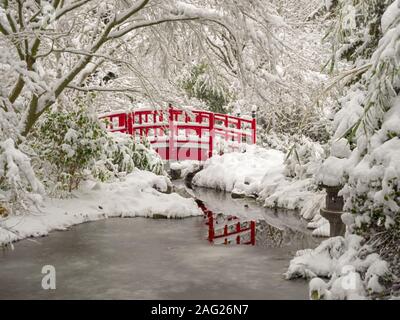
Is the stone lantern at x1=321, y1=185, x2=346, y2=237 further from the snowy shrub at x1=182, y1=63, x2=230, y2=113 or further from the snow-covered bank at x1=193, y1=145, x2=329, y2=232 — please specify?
the snowy shrub at x1=182, y1=63, x2=230, y2=113

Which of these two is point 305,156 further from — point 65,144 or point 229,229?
point 65,144

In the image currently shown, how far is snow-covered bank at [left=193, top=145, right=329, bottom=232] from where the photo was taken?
38.1 ft

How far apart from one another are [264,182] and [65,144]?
5.44m

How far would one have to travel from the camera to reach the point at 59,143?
11.4 m

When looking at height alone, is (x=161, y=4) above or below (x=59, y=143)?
above

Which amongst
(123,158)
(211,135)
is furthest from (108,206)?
(211,135)

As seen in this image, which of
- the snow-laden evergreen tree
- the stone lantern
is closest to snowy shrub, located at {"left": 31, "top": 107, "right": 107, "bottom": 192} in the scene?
the stone lantern

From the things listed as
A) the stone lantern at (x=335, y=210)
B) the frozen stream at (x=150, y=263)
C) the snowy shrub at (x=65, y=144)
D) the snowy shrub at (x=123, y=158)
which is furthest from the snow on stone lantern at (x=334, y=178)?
the snowy shrub at (x=123, y=158)

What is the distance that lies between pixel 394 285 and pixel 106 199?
7.09 metres

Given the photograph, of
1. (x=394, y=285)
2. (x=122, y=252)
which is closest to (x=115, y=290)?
(x=122, y=252)

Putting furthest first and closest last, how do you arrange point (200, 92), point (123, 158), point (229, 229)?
1. point (200, 92)
2. point (123, 158)
3. point (229, 229)

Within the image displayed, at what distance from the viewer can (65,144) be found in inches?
436

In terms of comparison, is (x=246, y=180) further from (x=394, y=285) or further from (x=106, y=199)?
(x=394, y=285)

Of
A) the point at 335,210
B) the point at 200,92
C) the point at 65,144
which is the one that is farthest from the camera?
the point at 200,92
